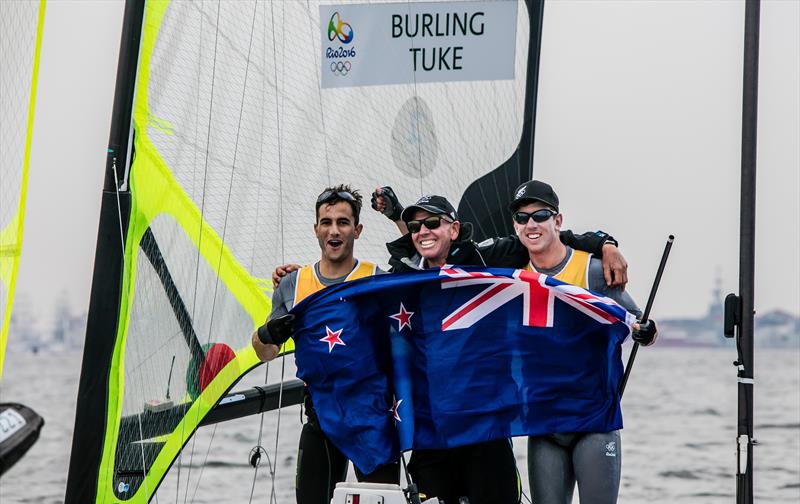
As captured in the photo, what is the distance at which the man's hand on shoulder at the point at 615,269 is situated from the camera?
3447mm

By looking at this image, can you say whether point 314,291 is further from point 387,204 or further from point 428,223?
point 387,204

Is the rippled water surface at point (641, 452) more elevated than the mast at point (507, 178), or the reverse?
the mast at point (507, 178)

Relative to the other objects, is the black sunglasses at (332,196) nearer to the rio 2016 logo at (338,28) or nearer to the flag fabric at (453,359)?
the flag fabric at (453,359)

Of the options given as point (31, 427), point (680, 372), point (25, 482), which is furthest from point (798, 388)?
point (31, 427)

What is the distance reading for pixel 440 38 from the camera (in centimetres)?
550

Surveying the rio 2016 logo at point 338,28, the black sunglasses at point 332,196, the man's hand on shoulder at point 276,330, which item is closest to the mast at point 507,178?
the rio 2016 logo at point 338,28

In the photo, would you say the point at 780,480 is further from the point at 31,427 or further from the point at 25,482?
the point at 31,427

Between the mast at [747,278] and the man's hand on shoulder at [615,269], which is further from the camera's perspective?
the mast at [747,278]

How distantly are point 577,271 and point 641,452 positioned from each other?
12817 millimetres

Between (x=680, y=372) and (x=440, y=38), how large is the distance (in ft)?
108

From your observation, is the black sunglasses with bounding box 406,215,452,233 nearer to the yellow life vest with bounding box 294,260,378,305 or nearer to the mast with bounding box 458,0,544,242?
the yellow life vest with bounding box 294,260,378,305

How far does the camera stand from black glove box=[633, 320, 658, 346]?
10.8 ft

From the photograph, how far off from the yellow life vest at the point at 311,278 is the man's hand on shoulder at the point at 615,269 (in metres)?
0.69

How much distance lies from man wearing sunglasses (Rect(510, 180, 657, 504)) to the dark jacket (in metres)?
0.04
